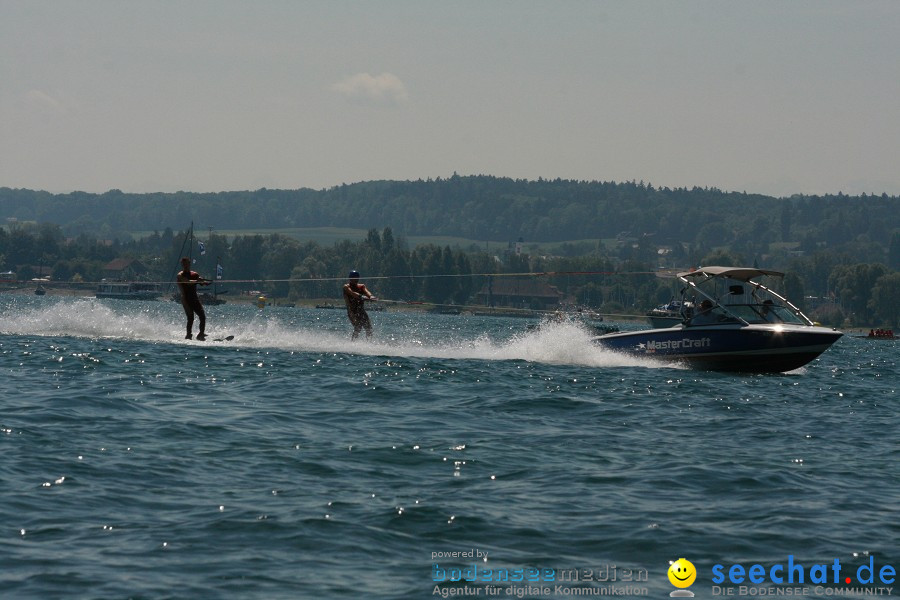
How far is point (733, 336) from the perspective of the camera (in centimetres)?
2723

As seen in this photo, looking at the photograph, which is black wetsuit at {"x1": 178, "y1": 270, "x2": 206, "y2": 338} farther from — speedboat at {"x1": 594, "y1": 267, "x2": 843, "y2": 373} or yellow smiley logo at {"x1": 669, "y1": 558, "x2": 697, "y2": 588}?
yellow smiley logo at {"x1": 669, "y1": 558, "x2": 697, "y2": 588}

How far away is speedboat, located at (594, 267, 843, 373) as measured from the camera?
26969 mm

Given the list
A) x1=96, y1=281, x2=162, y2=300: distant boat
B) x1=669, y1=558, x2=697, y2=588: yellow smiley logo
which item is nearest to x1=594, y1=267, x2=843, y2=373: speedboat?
x1=669, y1=558, x2=697, y2=588: yellow smiley logo

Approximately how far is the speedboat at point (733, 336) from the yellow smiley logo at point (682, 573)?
17.6 m

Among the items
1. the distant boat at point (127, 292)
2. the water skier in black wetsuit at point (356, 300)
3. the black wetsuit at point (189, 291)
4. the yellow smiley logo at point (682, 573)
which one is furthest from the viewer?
the distant boat at point (127, 292)

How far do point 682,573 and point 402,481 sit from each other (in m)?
3.91

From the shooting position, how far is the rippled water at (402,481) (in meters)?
9.66

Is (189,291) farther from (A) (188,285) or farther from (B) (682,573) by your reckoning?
(B) (682,573)

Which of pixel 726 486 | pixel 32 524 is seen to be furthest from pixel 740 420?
pixel 32 524

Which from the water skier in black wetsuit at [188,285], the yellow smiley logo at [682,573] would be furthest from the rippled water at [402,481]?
the water skier in black wetsuit at [188,285]

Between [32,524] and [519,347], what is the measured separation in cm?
2257

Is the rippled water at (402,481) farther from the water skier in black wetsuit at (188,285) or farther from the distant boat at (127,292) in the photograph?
the distant boat at (127,292)

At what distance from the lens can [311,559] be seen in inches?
385

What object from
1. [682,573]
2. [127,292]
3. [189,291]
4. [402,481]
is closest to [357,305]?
[189,291]
